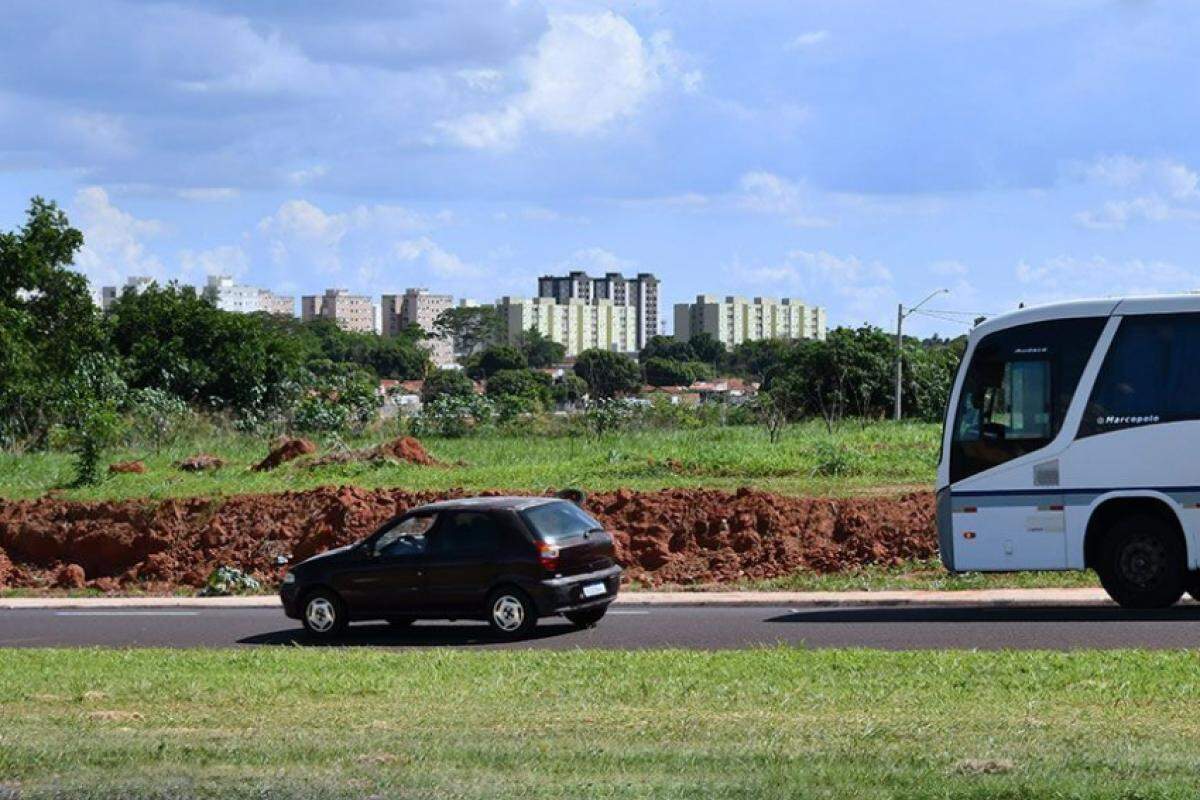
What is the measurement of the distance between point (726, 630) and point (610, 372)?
109 metres

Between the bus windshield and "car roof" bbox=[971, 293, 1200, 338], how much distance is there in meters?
0.08

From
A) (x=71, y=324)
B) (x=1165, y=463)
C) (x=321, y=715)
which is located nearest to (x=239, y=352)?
(x=71, y=324)

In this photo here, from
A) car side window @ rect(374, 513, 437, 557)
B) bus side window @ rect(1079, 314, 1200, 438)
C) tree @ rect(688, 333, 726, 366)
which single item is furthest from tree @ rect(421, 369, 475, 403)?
bus side window @ rect(1079, 314, 1200, 438)

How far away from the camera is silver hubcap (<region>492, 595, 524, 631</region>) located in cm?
1977

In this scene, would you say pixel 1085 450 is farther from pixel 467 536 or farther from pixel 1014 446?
→ pixel 467 536

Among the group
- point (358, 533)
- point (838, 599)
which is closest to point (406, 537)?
point (838, 599)

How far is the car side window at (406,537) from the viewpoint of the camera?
20328 mm

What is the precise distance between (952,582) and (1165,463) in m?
5.18

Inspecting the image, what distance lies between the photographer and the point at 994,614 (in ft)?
67.9

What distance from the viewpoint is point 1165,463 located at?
19766 millimetres

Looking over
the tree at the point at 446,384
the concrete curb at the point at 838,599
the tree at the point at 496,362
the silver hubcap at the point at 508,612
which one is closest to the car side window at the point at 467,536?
the silver hubcap at the point at 508,612

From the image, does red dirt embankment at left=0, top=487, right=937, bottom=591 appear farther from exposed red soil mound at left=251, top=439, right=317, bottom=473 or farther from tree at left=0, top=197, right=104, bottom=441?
tree at left=0, top=197, right=104, bottom=441

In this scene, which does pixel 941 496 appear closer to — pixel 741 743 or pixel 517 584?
pixel 517 584

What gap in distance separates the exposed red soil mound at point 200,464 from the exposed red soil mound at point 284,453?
0.97 m
